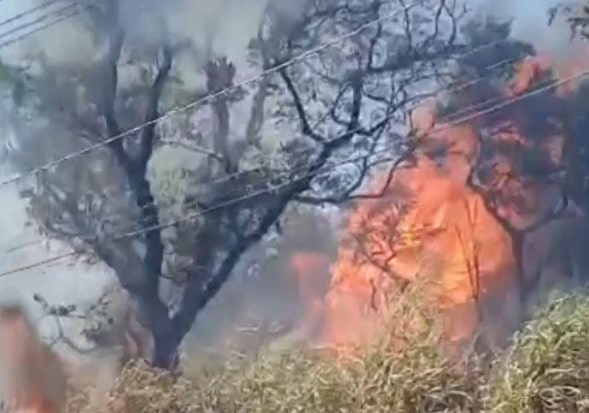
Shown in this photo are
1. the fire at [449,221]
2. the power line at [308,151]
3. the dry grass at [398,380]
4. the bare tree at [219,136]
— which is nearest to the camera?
the dry grass at [398,380]

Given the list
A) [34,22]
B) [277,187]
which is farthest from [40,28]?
[277,187]

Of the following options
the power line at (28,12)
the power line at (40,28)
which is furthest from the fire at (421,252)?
the power line at (28,12)

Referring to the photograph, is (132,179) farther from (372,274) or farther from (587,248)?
(587,248)

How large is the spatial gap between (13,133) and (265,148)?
0.96 meters

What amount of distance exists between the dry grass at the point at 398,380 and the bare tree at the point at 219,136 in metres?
0.22

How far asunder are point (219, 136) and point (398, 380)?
113 cm

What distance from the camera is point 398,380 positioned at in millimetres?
2910

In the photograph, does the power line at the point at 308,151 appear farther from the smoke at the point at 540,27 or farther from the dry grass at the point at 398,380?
the dry grass at the point at 398,380

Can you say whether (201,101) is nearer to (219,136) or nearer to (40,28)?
(219,136)

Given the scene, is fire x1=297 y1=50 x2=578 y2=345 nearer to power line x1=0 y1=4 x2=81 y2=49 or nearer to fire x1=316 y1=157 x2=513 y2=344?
fire x1=316 y1=157 x2=513 y2=344

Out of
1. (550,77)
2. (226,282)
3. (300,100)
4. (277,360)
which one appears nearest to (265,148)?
(300,100)

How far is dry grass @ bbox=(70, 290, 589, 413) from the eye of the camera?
2662 mm

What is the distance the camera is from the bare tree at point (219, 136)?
11.4ft

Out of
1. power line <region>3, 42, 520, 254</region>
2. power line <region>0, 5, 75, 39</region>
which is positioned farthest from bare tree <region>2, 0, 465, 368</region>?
power line <region>0, 5, 75, 39</region>
